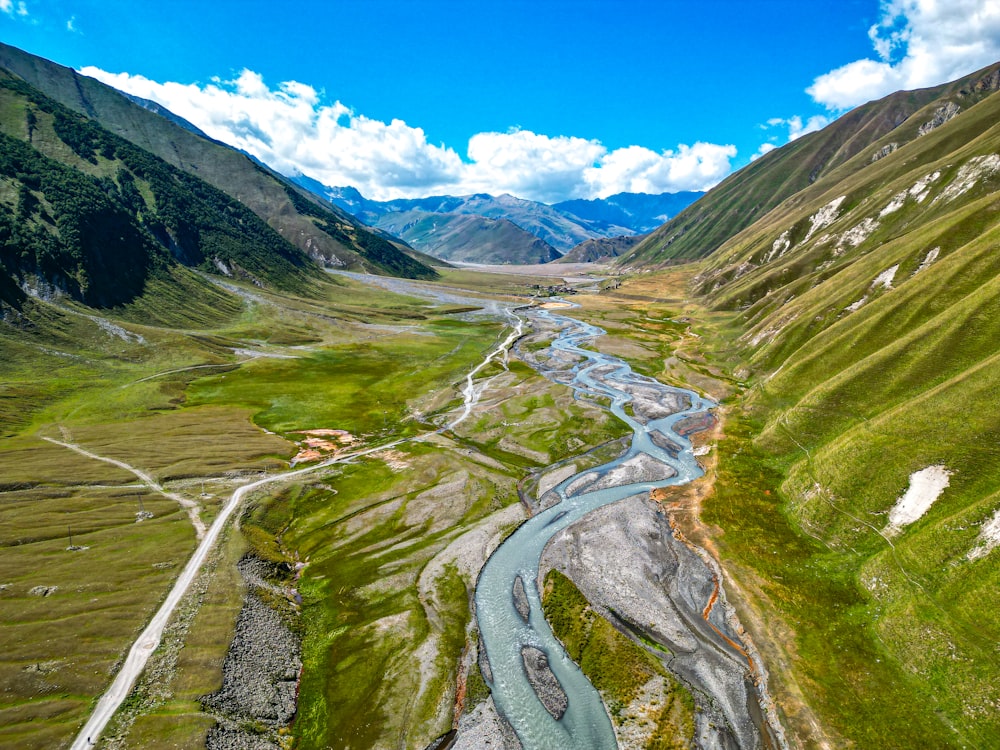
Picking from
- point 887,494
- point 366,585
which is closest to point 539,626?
point 366,585

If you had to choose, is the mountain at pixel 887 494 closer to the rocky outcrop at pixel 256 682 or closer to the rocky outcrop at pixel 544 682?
the rocky outcrop at pixel 544 682

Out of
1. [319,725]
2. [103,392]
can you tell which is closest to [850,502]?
[319,725]

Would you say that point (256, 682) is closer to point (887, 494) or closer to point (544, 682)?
point (544, 682)

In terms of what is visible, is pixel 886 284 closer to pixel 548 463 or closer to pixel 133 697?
pixel 548 463

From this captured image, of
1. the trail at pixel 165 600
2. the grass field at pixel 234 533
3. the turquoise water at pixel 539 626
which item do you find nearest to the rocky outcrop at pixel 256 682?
the grass field at pixel 234 533

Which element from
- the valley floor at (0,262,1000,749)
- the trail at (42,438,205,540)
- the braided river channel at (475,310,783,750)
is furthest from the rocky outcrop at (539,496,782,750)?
the trail at (42,438,205,540)

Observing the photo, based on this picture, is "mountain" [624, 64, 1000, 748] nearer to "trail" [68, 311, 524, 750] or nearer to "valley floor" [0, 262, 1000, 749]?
"valley floor" [0, 262, 1000, 749]

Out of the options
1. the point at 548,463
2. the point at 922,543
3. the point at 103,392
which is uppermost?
the point at 103,392

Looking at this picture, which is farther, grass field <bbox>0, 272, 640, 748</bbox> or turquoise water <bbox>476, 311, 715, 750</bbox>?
grass field <bbox>0, 272, 640, 748</bbox>

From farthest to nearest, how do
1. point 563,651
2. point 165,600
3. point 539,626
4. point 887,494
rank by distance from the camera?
point 887,494 → point 165,600 → point 539,626 → point 563,651
